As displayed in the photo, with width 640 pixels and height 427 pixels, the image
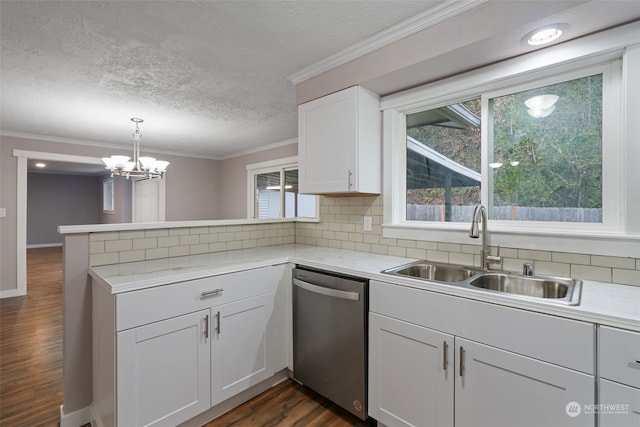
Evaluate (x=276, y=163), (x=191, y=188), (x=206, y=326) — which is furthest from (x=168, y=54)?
(x=191, y=188)

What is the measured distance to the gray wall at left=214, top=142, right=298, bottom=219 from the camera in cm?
582

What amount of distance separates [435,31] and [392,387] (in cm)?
199

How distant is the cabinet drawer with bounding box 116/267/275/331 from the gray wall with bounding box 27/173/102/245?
33.8ft

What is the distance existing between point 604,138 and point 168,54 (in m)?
2.75

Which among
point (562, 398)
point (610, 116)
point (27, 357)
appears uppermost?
point (610, 116)

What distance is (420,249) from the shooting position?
2111 mm

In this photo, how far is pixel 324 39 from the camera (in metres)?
1.92

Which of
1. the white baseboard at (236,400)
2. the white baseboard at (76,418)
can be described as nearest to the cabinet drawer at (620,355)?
the white baseboard at (236,400)

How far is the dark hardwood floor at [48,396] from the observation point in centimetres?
179

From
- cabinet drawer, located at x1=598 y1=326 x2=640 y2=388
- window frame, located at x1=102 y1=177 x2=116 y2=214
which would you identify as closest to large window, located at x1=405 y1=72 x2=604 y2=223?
cabinet drawer, located at x1=598 y1=326 x2=640 y2=388

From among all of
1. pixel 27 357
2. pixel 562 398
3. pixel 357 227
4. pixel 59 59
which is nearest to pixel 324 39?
pixel 357 227

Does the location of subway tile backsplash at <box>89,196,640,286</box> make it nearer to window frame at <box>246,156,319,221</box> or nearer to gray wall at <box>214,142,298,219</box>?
window frame at <box>246,156,319,221</box>

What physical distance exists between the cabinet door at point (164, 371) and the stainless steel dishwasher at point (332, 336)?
624mm

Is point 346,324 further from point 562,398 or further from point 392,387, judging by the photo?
point 562,398
